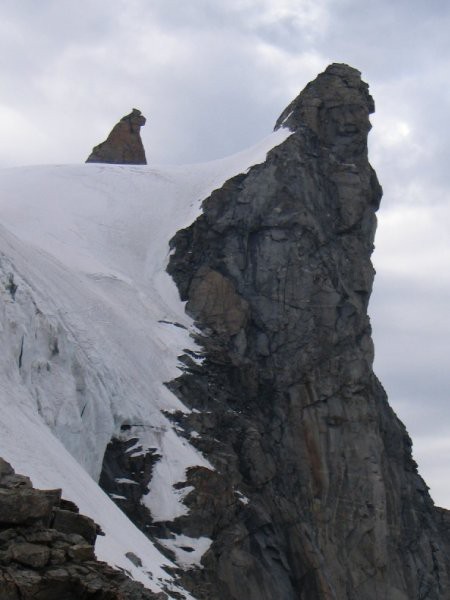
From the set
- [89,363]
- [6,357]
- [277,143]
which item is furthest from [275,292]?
[6,357]

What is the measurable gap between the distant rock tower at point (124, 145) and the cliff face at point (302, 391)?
770 inches

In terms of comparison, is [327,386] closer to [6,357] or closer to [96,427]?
[96,427]

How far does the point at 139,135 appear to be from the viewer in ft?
277

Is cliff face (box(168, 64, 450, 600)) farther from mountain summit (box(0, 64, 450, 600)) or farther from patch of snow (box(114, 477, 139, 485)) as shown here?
patch of snow (box(114, 477, 139, 485))

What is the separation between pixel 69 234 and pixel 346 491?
19.3 meters

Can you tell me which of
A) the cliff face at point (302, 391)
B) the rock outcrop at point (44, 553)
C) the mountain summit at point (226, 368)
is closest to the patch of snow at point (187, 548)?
the mountain summit at point (226, 368)

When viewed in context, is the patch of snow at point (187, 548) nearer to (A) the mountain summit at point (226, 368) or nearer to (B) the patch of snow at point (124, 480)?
(A) the mountain summit at point (226, 368)

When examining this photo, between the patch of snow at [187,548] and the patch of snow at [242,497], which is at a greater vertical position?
the patch of snow at [242,497]

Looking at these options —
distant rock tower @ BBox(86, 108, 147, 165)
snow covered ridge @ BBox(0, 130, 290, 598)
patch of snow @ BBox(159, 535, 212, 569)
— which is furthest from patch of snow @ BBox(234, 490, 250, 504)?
distant rock tower @ BBox(86, 108, 147, 165)

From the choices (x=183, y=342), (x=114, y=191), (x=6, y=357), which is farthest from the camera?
(x=114, y=191)

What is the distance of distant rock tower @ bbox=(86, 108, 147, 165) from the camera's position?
8256 cm

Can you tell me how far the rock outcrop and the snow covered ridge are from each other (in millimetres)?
8970

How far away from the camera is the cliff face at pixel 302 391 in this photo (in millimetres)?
48344

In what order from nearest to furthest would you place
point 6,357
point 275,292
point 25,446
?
point 25,446 → point 6,357 → point 275,292
